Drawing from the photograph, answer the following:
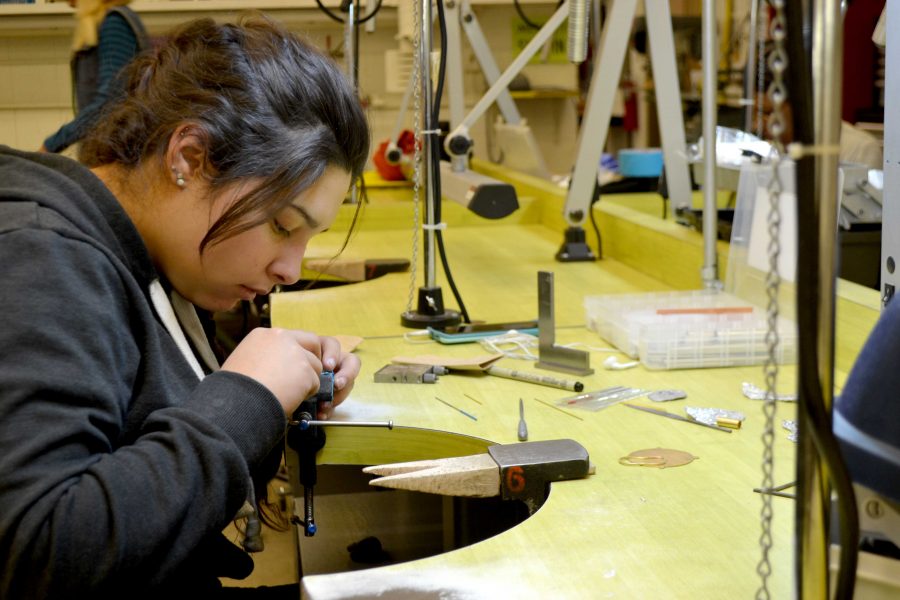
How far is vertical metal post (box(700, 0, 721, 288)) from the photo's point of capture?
1.72 m

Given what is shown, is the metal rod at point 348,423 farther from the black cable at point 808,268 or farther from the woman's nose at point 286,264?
the black cable at point 808,268

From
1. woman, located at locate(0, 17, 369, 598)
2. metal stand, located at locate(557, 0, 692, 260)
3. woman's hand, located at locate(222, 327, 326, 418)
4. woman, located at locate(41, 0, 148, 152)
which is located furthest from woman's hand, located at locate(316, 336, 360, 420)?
woman, located at locate(41, 0, 148, 152)

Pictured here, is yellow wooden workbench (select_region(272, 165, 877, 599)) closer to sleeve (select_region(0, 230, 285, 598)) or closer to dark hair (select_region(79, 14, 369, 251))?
sleeve (select_region(0, 230, 285, 598))

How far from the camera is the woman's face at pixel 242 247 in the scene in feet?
3.28

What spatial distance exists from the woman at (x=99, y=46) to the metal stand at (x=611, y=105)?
1195mm

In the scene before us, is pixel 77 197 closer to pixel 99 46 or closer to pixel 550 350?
pixel 550 350

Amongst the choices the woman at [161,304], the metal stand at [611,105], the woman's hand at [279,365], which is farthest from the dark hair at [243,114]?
the metal stand at [611,105]

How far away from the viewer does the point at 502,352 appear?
4.97ft

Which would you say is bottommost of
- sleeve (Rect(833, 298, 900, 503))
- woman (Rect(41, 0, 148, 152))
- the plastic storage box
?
the plastic storage box

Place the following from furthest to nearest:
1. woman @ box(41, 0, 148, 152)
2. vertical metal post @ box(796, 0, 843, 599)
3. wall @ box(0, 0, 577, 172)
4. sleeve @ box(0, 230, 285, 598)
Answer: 1. wall @ box(0, 0, 577, 172)
2. woman @ box(41, 0, 148, 152)
3. sleeve @ box(0, 230, 285, 598)
4. vertical metal post @ box(796, 0, 843, 599)

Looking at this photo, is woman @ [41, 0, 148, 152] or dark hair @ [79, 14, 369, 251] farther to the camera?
woman @ [41, 0, 148, 152]

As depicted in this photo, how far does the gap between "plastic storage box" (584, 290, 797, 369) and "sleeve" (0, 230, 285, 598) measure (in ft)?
2.31

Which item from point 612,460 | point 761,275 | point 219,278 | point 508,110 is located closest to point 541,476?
point 612,460

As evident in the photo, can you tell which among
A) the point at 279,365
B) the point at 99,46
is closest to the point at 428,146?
the point at 279,365
